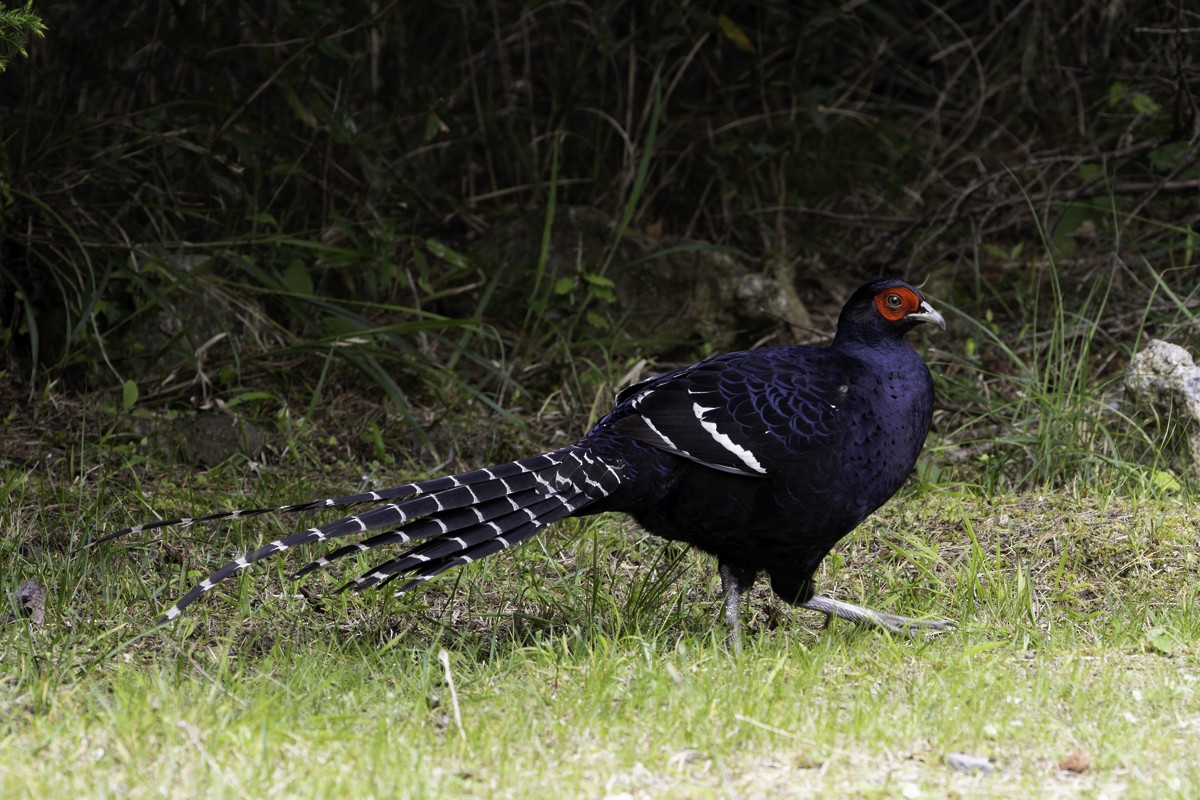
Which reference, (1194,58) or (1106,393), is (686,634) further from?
(1194,58)

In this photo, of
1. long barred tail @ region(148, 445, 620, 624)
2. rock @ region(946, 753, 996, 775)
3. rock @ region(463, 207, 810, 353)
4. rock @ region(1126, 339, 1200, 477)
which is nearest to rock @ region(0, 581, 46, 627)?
long barred tail @ region(148, 445, 620, 624)

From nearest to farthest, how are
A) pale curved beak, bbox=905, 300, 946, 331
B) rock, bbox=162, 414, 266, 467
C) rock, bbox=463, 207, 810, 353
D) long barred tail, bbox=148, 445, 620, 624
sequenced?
long barred tail, bbox=148, 445, 620, 624
pale curved beak, bbox=905, 300, 946, 331
rock, bbox=162, 414, 266, 467
rock, bbox=463, 207, 810, 353

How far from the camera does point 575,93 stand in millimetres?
7566

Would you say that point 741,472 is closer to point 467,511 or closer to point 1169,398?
point 467,511

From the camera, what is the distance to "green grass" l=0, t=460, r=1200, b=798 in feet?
9.29

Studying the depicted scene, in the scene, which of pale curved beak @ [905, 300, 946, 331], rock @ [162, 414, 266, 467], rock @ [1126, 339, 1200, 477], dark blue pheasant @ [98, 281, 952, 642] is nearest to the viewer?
dark blue pheasant @ [98, 281, 952, 642]

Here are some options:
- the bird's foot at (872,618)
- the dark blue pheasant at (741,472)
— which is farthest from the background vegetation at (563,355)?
the dark blue pheasant at (741,472)

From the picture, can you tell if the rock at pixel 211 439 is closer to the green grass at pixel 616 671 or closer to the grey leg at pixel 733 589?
the green grass at pixel 616 671

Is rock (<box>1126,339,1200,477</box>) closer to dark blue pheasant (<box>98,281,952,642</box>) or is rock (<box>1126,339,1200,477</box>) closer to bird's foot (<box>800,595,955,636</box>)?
dark blue pheasant (<box>98,281,952,642</box>)

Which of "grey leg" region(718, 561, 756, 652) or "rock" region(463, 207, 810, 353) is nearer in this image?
"grey leg" region(718, 561, 756, 652)

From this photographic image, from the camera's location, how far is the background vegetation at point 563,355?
3057mm

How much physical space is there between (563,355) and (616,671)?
3.24m

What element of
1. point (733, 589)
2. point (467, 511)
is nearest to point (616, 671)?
point (467, 511)

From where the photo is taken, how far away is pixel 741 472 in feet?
13.0
